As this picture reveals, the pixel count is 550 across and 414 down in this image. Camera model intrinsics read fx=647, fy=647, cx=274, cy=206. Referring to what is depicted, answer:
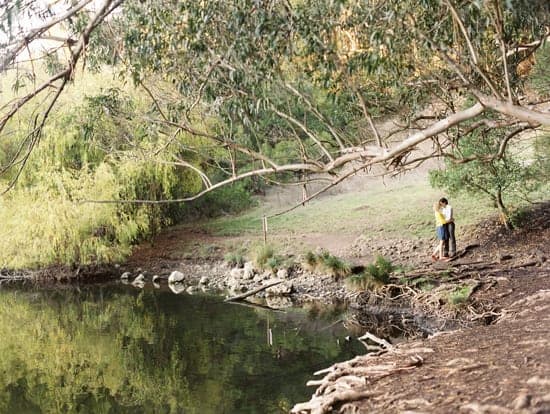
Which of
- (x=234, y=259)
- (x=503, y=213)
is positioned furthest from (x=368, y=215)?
(x=503, y=213)

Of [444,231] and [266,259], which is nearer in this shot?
[444,231]

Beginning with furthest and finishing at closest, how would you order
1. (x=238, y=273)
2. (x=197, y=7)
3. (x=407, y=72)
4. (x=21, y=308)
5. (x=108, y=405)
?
1. (x=238, y=273)
2. (x=21, y=308)
3. (x=407, y=72)
4. (x=108, y=405)
5. (x=197, y=7)

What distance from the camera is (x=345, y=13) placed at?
8.12m

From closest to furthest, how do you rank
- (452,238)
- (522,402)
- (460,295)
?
(522,402)
(460,295)
(452,238)

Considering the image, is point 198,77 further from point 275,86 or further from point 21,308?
point 21,308

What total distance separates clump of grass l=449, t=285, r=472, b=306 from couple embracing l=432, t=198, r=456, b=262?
2.28 metres

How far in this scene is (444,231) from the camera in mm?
12859

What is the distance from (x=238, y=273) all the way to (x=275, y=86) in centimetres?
837

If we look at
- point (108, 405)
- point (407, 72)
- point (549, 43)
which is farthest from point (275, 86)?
Answer: point (549, 43)

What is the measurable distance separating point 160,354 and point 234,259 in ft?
21.8

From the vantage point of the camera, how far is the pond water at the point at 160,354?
789 centimetres

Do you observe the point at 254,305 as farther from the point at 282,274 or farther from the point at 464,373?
the point at 464,373

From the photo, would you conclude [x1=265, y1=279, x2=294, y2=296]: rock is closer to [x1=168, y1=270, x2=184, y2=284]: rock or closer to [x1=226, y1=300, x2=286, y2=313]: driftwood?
[x1=226, y1=300, x2=286, y2=313]: driftwood

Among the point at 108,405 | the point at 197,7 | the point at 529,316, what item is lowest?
the point at 108,405
